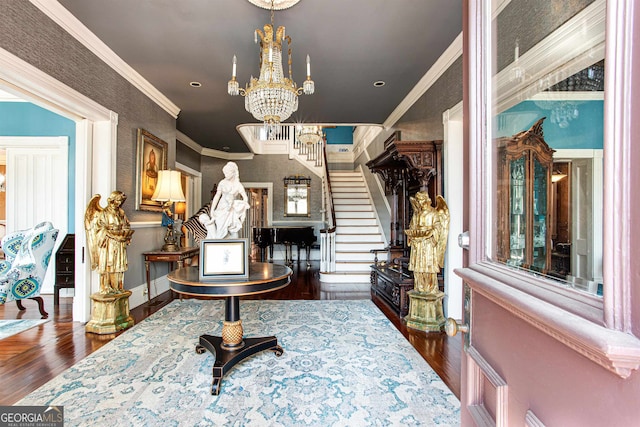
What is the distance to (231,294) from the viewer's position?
205 cm

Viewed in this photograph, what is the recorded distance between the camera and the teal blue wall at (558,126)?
1.54ft

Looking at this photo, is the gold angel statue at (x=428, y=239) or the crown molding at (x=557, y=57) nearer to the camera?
the crown molding at (x=557, y=57)

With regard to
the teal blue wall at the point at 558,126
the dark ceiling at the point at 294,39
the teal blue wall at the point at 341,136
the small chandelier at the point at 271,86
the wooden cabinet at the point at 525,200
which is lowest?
the wooden cabinet at the point at 525,200

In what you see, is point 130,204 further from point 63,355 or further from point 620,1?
point 620,1

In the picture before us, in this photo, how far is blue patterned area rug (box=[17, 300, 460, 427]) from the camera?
71.4 inches

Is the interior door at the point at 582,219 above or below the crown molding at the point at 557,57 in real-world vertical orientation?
below

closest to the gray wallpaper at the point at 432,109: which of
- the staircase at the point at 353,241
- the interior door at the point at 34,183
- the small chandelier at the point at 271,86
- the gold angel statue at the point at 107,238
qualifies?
the staircase at the point at 353,241

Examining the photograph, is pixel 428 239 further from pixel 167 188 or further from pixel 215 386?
pixel 167 188

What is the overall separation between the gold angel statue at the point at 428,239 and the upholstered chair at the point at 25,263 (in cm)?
413

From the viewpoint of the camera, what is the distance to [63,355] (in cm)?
261

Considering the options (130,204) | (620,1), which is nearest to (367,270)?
(130,204)

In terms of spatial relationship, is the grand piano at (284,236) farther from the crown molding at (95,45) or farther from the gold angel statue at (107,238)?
the gold angel statue at (107,238)

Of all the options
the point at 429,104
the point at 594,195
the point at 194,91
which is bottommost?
the point at 594,195

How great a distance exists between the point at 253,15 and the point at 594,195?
118 inches
